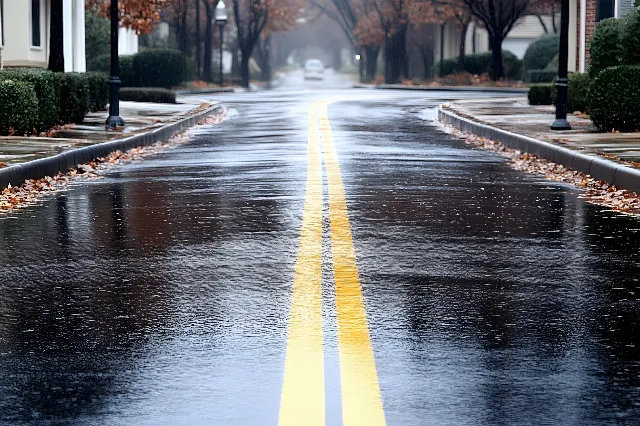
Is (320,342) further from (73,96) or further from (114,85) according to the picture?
(73,96)

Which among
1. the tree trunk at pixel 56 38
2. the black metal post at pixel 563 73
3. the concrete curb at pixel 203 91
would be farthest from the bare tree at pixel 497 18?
the black metal post at pixel 563 73

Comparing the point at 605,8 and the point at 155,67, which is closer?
the point at 605,8

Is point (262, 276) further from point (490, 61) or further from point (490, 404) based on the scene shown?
point (490, 61)

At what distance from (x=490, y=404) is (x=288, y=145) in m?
16.5

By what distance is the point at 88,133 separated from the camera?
23266mm

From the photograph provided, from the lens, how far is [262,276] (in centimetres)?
836

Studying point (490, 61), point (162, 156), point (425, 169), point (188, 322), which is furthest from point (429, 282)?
point (490, 61)

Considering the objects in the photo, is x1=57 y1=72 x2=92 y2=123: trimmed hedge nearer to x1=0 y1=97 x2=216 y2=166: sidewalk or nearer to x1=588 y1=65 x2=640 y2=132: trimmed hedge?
x1=0 y1=97 x2=216 y2=166: sidewalk

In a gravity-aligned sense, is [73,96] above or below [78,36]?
below

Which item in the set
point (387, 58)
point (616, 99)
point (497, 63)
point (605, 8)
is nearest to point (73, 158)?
point (616, 99)

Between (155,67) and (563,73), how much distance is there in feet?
107

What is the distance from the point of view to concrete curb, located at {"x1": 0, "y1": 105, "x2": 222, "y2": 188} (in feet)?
48.4

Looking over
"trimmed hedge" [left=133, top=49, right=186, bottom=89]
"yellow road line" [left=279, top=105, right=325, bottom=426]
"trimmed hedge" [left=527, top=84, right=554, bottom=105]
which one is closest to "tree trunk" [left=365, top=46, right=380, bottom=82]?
"trimmed hedge" [left=133, top=49, right=186, bottom=89]

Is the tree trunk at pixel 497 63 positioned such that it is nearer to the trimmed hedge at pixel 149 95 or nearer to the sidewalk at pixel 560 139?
the trimmed hedge at pixel 149 95
